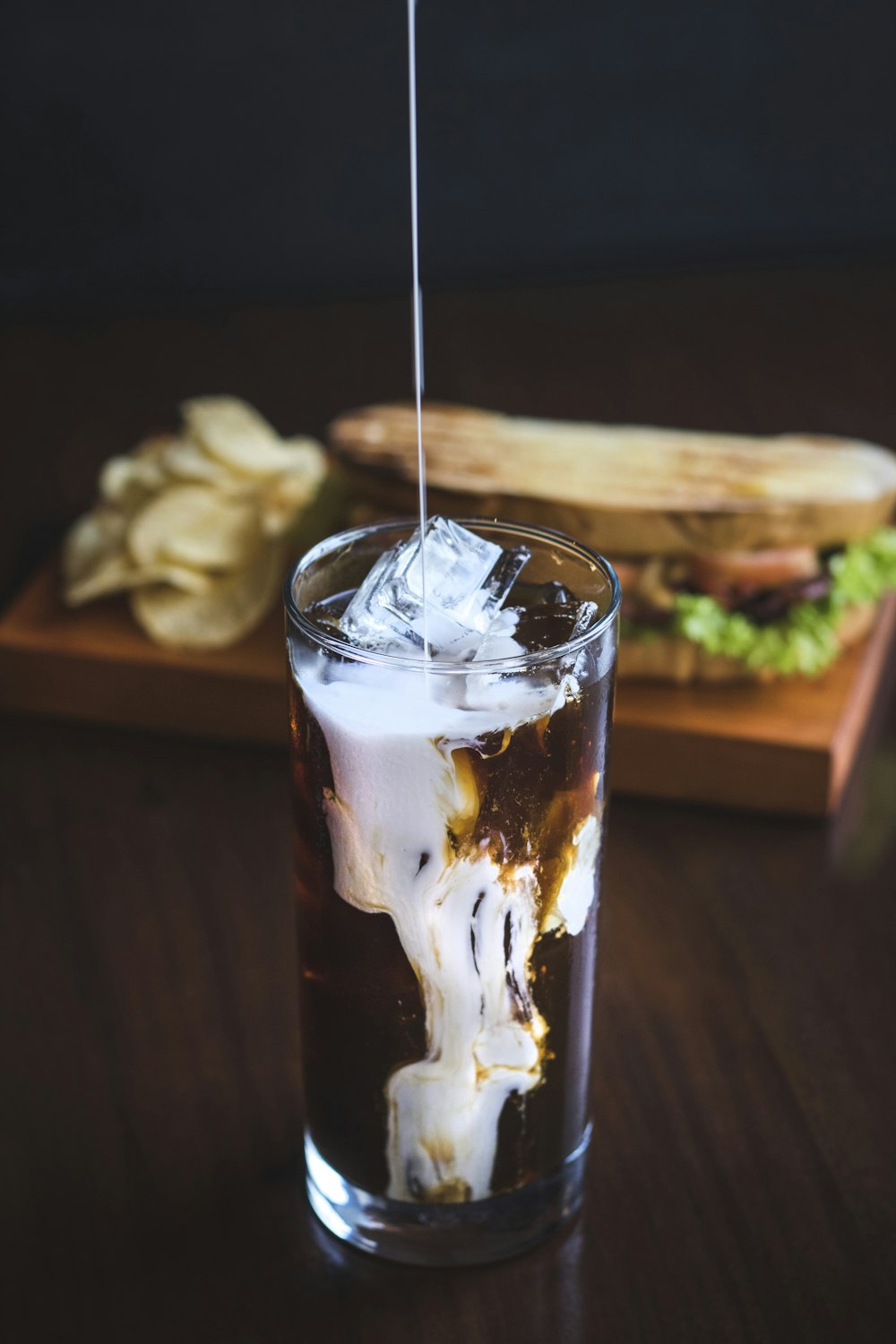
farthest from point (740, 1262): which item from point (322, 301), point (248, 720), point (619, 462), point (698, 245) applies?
point (698, 245)

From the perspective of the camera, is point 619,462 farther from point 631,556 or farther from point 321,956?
point 321,956

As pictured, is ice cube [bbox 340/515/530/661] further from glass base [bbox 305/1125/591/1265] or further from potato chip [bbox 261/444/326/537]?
potato chip [bbox 261/444/326/537]

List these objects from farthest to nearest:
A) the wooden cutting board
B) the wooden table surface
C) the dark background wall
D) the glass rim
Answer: the dark background wall < the wooden cutting board < the wooden table surface < the glass rim

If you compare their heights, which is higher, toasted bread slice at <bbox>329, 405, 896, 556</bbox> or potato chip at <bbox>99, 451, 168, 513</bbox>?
toasted bread slice at <bbox>329, 405, 896, 556</bbox>

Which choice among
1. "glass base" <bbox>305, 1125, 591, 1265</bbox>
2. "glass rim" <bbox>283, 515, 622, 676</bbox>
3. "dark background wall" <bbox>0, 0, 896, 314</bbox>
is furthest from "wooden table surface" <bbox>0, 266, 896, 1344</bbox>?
"dark background wall" <bbox>0, 0, 896, 314</bbox>

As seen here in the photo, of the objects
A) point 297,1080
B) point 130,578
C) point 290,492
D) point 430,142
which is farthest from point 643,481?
point 430,142

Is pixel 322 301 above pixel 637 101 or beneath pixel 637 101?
beneath

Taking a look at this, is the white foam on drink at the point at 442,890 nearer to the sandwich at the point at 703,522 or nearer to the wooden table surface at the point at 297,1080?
the wooden table surface at the point at 297,1080
